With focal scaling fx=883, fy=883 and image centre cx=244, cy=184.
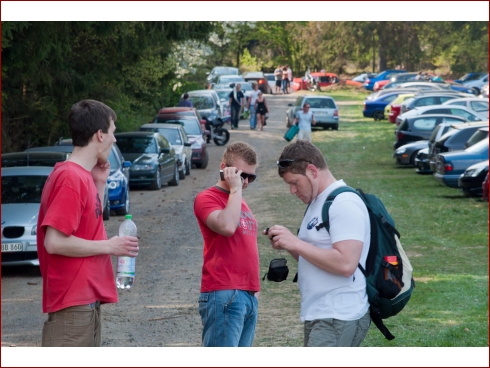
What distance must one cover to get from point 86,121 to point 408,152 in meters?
23.4

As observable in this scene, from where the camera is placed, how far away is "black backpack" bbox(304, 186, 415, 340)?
464 cm

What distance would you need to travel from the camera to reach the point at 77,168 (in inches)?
176

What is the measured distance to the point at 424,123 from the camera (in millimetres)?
29344

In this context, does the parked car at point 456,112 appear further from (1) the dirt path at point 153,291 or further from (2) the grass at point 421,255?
(1) the dirt path at point 153,291

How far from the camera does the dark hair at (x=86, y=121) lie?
4504 mm

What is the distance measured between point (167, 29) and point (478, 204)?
8.43 meters

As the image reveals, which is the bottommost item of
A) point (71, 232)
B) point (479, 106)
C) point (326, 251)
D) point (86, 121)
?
point (479, 106)

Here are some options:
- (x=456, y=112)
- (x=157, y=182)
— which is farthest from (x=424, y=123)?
(x=157, y=182)

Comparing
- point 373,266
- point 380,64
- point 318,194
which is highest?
point 318,194

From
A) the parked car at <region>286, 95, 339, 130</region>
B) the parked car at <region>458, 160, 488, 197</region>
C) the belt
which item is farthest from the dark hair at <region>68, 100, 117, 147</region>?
the parked car at <region>286, 95, 339, 130</region>

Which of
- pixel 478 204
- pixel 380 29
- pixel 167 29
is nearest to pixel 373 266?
pixel 478 204

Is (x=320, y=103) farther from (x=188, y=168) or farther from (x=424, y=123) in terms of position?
(x=188, y=168)

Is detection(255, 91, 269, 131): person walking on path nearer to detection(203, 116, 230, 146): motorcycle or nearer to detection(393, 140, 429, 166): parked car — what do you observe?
detection(203, 116, 230, 146): motorcycle

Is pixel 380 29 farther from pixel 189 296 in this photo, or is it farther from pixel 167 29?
pixel 189 296
